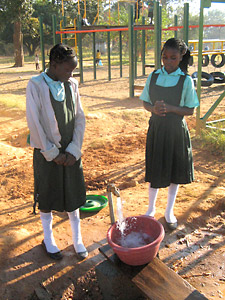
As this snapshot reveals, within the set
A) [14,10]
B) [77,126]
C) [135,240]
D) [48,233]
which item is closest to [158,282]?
[135,240]

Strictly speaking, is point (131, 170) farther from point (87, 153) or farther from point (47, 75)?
point (47, 75)

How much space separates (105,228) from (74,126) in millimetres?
1115

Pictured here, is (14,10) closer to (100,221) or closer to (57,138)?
(100,221)

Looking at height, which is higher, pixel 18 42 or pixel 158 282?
pixel 18 42

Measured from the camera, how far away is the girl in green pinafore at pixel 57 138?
2.30m

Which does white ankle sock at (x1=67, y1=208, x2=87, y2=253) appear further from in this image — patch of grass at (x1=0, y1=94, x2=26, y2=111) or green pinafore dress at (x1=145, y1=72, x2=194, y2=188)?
patch of grass at (x1=0, y1=94, x2=26, y2=111)

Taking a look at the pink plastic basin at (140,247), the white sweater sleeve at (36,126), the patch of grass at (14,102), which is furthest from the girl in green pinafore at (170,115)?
the patch of grass at (14,102)

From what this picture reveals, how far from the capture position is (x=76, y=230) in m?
2.70

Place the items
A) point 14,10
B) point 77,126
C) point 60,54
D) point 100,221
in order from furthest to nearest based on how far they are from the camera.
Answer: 1. point 14,10
2. point 100,221
3. point 77,126
4. point 60,54

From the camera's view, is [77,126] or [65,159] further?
[77,126]

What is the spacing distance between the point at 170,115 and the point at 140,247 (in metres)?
1.17

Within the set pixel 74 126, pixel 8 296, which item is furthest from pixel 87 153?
pixel 8 296

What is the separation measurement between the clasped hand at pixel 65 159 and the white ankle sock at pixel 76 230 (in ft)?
1.44

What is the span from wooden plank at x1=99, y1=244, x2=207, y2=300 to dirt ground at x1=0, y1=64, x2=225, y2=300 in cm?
36
